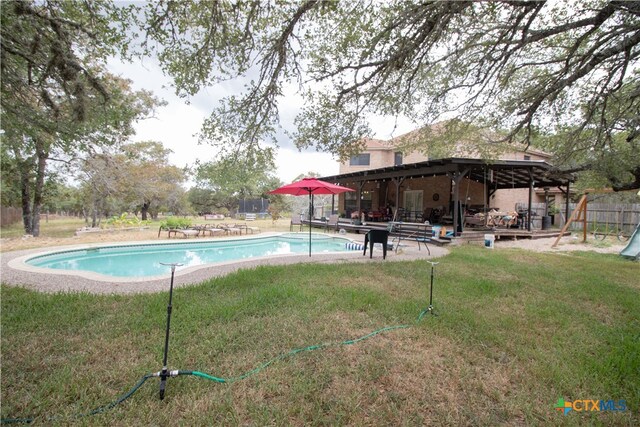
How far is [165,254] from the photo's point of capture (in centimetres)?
→ 1015

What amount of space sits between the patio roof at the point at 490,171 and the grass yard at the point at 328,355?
6.71m

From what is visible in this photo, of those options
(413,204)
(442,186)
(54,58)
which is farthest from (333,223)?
(54,58)

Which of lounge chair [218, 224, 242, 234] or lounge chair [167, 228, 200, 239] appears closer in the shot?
lounge chair [167, 228, 200, 239]

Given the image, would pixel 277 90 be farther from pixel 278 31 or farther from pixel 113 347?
pixel 113 347

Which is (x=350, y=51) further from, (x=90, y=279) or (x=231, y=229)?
(x=231, y=229)

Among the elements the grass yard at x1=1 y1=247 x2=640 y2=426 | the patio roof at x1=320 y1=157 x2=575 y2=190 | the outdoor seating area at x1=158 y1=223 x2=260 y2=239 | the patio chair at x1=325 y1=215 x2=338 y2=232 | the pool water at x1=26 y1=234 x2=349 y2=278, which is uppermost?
the patio roof at x1=320 y1=157 x2=575 y2=190

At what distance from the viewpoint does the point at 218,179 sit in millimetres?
4242

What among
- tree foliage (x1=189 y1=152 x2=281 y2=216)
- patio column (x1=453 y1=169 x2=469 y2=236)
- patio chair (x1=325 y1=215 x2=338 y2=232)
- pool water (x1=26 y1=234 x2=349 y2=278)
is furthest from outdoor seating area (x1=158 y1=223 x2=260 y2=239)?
patio column (x1=453 y1=169 x2=469 y2=236)

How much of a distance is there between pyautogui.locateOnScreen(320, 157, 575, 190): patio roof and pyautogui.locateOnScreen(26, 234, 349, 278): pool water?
14.2 ft

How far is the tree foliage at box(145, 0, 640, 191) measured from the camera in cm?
382

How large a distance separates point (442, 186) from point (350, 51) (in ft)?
39.8

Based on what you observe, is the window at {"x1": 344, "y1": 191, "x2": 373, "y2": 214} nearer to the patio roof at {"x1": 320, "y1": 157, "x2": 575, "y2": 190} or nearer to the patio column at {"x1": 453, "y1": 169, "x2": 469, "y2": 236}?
the patio roof at {"x1": 320, "y1": 157, "x2": 575, "y2": 190}

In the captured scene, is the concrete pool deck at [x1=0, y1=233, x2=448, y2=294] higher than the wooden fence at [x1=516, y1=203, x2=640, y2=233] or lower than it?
lower

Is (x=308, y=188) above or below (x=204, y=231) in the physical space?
above
